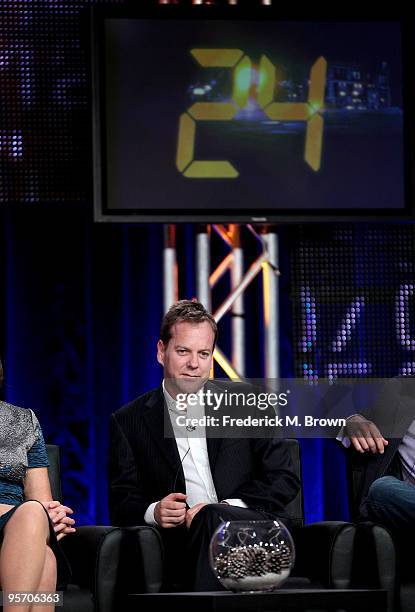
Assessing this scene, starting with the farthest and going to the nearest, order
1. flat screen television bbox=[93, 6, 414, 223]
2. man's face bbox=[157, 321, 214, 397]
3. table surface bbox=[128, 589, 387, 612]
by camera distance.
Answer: flat screen television bbox=[93, 6, 414, 223]
man's face bbox=[157, 321, 214, 397]
table surface bbox=[128, 589, 387, 612]

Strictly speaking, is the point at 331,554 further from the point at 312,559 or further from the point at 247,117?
the point at 247,117

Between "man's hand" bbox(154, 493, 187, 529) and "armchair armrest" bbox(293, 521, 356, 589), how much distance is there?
15.9 inches

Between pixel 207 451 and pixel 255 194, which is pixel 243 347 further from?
pixel 207 451

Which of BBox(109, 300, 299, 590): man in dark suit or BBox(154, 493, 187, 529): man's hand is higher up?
BBox(109, 300, 299, 590): man in dark suit

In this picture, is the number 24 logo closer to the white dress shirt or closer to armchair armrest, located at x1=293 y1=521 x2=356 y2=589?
the white dress shirt

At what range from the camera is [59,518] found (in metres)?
3.18

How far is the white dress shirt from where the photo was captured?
340 cm

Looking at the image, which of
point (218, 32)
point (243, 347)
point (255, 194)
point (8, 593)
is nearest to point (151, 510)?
point (8, 593)

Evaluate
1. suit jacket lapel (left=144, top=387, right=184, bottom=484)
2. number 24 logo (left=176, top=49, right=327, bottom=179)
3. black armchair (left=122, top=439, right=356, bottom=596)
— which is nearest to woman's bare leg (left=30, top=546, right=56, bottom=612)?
Result: black armchair (left=122, top=439, right=356, bottom=596)

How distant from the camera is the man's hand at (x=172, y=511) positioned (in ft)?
10.2

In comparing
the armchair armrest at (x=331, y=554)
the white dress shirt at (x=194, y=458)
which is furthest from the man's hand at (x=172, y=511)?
the armchair armrest at (x=331, y=554)

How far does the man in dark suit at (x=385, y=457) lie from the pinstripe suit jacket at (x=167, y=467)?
0.91ft

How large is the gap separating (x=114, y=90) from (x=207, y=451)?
156 cm

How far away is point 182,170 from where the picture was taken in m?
4.27
